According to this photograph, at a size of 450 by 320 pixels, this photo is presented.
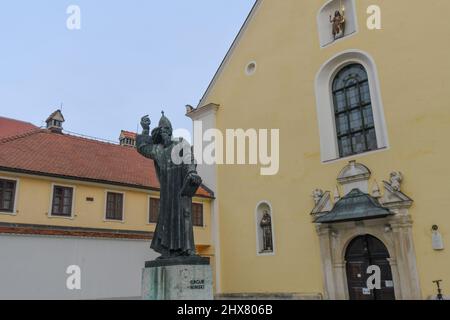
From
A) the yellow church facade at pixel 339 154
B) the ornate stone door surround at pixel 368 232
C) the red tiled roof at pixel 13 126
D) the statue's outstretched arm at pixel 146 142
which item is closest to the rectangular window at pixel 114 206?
the yellow church facade at pixel 339 154

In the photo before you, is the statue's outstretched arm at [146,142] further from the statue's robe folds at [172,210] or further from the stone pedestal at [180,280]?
the stone pedestal at [180,280]

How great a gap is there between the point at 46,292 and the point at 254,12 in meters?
14.0

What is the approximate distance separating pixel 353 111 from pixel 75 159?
432 inches

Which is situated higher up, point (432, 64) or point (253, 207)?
point (432, 64)

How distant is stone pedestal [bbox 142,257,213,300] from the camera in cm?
568

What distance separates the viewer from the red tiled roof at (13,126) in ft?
82.6

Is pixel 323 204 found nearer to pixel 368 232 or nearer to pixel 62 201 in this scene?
pixel 368 232

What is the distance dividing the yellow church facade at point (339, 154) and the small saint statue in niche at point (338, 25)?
41 millimetres

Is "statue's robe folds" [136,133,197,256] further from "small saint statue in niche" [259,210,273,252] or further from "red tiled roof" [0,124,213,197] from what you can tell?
"small saint statue in niche" [259,210,273,252]

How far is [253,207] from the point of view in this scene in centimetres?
1658

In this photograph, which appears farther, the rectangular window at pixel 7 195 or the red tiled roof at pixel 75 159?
the red tiled roof at pixel 75 159

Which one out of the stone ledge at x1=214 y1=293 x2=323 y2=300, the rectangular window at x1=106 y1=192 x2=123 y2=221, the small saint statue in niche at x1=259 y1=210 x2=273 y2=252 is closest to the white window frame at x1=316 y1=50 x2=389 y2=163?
the small saint statue in niche at x1=259 y1=210 x2=273 y2=252

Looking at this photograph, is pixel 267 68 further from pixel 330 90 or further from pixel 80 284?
pixel 80 284
